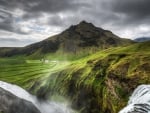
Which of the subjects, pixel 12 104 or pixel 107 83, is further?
pixel 107 83

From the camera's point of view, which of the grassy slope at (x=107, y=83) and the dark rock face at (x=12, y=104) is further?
the grassy slope at (x=107, y=83)

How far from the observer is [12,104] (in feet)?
66.5

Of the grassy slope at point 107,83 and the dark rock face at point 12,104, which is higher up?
the dark rock face at point 12,104

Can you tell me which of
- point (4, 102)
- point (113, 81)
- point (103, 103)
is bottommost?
point (103, 103)

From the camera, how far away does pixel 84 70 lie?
384ft

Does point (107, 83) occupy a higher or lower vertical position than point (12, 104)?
lower

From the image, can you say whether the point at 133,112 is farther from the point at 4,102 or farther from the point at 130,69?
the point at 130,69

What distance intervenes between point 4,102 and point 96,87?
6978 cm

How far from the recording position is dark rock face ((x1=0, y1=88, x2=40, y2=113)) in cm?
1985

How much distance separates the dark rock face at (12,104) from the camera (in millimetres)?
19853

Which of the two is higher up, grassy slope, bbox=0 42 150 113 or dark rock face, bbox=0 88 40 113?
dark rock face, bbox=0 88 40 113

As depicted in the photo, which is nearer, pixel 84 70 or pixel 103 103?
pixel 103 103

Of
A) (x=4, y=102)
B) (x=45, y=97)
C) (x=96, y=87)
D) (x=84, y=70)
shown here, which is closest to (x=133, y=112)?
(x=4, y=102)

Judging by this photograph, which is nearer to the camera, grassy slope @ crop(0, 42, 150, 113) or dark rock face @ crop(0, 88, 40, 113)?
dark rock face @ crop(0, 88, 40, 113)
